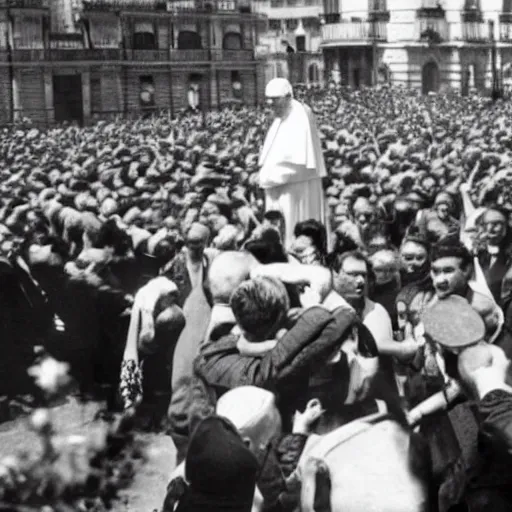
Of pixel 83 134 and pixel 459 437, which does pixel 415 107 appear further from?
pixel 459 437

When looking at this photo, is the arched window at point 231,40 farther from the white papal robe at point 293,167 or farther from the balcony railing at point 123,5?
the white papal robe at point 293,167

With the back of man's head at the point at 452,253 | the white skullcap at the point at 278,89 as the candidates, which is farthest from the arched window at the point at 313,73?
the back of man's head at the point at 452,253

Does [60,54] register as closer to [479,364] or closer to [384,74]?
[384,74]

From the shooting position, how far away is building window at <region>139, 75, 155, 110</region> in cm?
1256

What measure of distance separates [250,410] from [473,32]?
13186mm

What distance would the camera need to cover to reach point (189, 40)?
40.6 feet

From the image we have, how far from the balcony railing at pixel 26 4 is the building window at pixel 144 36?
1.08 meters

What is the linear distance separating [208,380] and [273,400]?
46 centimetres

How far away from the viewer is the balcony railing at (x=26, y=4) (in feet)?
36.1

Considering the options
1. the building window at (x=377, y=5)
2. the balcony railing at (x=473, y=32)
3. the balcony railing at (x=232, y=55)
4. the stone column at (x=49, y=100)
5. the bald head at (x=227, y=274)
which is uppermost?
the building window at (x=377, y=5)

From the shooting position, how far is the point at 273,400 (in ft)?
10.6

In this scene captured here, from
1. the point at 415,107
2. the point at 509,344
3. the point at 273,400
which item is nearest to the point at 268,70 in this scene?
the point at 415,107

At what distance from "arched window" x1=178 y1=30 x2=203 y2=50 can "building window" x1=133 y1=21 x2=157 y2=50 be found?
31 centimetres

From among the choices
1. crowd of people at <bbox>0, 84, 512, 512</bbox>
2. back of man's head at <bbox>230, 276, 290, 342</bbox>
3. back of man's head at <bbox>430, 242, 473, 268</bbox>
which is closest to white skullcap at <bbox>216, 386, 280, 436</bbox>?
crowd of people at <bbox>0, 84, 512, 512</bbox>
